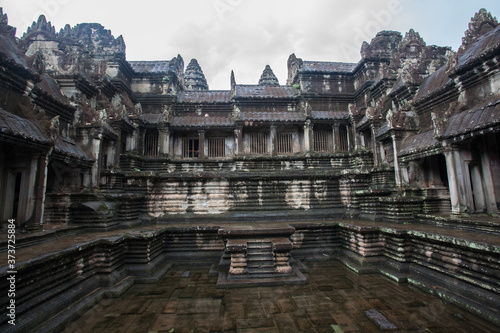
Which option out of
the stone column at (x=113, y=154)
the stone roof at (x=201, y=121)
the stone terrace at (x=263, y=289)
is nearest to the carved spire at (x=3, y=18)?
the stone column at (x=113, y=154)

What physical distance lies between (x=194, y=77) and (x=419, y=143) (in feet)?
120

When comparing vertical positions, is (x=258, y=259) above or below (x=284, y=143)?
below

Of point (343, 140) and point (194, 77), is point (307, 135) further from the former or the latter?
point (194, 77)

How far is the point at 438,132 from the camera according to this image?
8.30m

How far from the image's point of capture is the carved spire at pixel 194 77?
39.1 m

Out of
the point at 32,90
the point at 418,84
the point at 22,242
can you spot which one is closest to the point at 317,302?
the point at 22,242

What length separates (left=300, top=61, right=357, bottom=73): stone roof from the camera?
762 inches

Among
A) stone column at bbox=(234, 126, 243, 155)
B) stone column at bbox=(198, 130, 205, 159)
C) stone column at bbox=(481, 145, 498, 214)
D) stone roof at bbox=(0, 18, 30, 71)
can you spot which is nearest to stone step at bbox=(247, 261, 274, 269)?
A: stone column at bbox=(481, 145, 498, 214)

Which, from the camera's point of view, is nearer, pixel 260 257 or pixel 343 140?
pixel 260 257

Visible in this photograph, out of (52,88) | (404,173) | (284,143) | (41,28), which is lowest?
(404,173)

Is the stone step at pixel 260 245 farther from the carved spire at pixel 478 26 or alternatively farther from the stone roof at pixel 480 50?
the carved spire at pixel 478 26

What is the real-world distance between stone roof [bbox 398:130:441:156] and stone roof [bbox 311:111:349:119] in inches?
271

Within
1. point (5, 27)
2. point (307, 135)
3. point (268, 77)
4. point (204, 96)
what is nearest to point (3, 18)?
point (5, 27)

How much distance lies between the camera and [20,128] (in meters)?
6.59
